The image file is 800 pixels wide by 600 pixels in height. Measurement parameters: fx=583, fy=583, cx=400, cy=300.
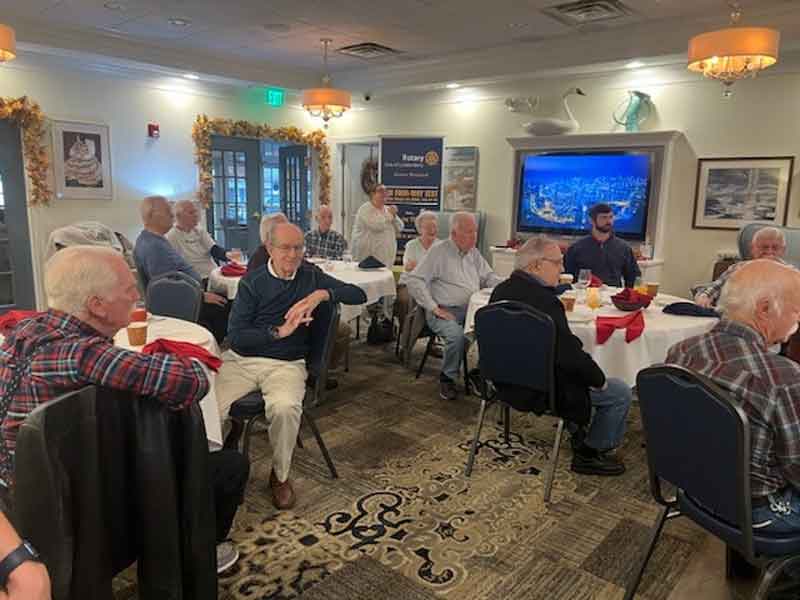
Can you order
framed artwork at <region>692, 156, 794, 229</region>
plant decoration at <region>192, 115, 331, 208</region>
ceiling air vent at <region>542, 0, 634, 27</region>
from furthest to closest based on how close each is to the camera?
plant decoration at <region>192, 115, 331, 208</region>
framed artwork at <region>692, 156, 794, 229</region>
ceiling air vent at <region>542, 0, 634, 27</region>

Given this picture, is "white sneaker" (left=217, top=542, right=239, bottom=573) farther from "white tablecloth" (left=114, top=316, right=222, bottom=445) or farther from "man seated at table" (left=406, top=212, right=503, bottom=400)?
"man seated at table" (left=406, top=212, right=503, bottom=400)

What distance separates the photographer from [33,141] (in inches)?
234

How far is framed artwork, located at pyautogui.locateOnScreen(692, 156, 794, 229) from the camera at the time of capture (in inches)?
209

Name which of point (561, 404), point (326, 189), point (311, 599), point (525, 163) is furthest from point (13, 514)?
point (326, 189)

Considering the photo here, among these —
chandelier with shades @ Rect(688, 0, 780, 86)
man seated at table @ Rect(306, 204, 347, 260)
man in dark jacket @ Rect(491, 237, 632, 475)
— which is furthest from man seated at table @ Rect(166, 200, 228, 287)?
chandelier with shades @ Rect(688, 0, 780, 86)

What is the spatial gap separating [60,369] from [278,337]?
1.38m

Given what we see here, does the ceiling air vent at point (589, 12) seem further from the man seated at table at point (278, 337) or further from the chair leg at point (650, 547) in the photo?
the chair leg at point (650, 547)

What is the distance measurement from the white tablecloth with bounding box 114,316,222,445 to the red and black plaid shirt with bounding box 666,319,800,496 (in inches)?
64.3

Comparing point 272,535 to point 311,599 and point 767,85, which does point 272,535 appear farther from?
point 767,85

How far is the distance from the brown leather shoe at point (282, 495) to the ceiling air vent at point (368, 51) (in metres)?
5.02

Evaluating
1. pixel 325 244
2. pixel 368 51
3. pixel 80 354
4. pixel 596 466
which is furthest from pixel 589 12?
pixel 80 354

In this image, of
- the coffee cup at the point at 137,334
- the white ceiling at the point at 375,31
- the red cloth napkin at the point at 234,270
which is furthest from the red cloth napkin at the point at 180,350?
the white ceiling at the point at 375,31

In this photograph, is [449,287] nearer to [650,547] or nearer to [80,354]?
[650,547]

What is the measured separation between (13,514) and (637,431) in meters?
3.25
